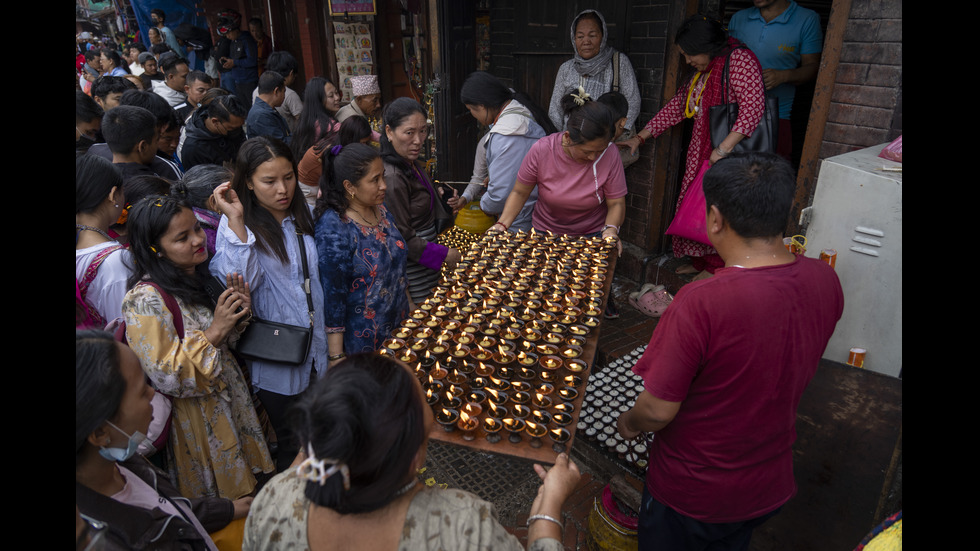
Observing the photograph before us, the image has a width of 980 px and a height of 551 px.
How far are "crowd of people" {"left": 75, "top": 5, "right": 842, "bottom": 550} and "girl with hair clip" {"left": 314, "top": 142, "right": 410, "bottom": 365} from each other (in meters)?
0.01

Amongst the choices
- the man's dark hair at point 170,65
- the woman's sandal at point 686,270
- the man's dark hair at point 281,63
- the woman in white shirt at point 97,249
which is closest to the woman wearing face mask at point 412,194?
the woman in white shirt at point 97,249

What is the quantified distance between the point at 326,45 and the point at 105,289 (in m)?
9.49

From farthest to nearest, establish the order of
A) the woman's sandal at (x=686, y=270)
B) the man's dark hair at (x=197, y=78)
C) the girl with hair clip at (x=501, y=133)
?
the man's dark hair at (x=197, y=78) → the woman's sandal at (x=686, y=270) → the girl with hair clip at (x=501, y=133)

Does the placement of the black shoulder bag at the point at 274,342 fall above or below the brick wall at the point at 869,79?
below

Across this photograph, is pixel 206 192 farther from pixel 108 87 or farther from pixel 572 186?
pixel 108 87

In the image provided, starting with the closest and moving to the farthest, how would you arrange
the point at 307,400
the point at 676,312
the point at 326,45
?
1. the point at 307,400
2. the point at 676,312
3. the point at 326,45

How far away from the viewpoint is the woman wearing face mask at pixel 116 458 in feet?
4.56

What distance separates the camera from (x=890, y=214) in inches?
102

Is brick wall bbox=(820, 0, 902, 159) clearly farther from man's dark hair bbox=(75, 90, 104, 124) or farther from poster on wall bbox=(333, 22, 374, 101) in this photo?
poster on wall bbox=(333, 22, 374, 101)

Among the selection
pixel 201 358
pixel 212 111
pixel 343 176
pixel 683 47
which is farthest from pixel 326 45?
pixel 201 358

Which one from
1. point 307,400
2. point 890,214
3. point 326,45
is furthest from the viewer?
point 326,45

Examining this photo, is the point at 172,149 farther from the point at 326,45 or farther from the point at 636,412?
the point at 326,45

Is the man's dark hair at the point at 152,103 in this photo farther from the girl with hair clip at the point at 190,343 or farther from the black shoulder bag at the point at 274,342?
the black shoulder bag at the point at 274,342

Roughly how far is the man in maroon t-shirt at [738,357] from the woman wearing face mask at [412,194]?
1836 mm
